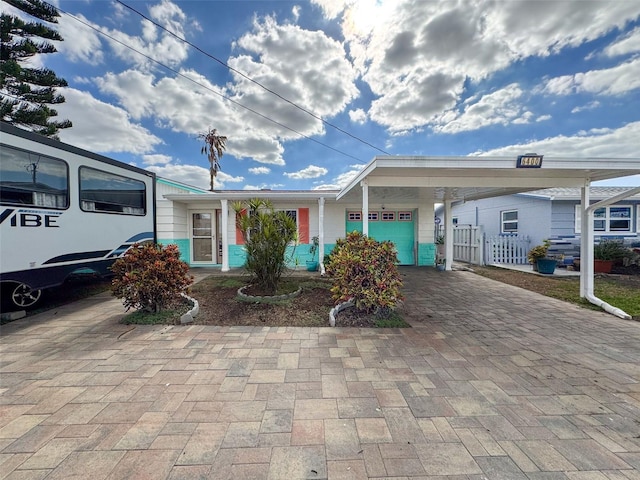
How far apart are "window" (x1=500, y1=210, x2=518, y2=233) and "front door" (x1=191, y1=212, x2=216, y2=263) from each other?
1294 centimetres

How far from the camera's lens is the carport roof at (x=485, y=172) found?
4469 millimetres

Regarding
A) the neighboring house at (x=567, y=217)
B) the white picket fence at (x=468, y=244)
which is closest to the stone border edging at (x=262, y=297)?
the white picket fence at (x=468, y=244)

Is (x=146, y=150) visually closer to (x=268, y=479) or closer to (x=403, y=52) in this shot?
(x=403, y=52)

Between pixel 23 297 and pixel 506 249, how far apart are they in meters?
14.3

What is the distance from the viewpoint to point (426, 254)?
10289 mm

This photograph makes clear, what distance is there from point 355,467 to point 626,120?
36.7 feet

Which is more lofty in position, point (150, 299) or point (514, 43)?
point (514, 43)

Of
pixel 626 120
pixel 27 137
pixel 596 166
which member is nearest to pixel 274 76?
pixel 27 137

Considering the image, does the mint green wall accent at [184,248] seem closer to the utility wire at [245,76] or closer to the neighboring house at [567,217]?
the utility wire at [245,76]

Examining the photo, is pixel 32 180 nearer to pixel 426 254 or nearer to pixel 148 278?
pixel 148 278

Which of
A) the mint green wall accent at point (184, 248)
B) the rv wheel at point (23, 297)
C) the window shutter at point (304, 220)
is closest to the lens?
the rv wheel at point (23, 297)

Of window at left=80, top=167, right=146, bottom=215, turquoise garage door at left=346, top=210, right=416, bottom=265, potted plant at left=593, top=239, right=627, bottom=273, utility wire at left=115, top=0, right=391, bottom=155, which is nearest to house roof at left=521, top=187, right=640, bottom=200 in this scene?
potted plant at left=593, top=239, right=627, bottom=273

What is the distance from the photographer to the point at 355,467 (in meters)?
1.55

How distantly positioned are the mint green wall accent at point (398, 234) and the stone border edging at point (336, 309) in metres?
5.99
